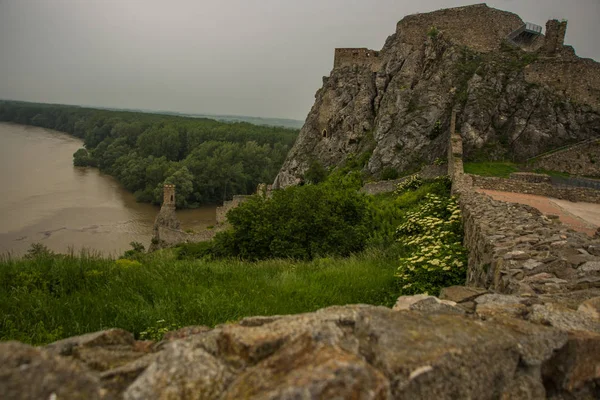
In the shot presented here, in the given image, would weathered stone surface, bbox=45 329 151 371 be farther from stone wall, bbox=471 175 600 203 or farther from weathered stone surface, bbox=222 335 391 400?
stone wall, bbox=471 175 600 203

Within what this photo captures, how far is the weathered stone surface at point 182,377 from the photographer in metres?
1.40

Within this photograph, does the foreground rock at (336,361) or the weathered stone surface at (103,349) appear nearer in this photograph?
the foreground rock at (336,361)

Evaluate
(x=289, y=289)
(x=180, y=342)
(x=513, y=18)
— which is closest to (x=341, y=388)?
(x=180, y=342)

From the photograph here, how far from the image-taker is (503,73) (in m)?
21.8

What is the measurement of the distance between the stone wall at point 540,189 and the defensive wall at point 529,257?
756cm

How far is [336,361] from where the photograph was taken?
1.47 meters

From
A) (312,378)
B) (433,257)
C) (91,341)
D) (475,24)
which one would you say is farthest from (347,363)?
(475,24)

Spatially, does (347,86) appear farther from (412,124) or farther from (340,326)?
(340,326)

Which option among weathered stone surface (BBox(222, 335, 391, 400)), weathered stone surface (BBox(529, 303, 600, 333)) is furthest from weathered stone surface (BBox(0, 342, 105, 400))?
weathered stone surface (BBox(529, 303, 600, 333))

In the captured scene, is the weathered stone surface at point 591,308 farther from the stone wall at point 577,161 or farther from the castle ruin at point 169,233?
the castle ruin at point 169,233

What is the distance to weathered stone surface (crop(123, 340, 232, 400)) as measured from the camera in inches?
55.0

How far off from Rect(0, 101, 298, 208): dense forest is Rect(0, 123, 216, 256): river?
8.69 feet

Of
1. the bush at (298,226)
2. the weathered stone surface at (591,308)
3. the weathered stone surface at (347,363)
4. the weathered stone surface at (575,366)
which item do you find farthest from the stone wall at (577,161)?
the weathered stone surface at (347,363)

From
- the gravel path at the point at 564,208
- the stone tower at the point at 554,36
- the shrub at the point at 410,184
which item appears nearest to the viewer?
the gravel path at the point at 564,208
